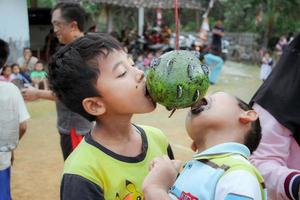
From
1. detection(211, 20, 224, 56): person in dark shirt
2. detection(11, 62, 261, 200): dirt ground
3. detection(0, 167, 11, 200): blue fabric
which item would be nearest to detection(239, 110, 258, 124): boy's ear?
detection(0, 167, 11, 200): blue fabric

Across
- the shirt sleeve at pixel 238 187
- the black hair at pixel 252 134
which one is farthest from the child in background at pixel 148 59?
the shirt sleeve at pixel 238 187

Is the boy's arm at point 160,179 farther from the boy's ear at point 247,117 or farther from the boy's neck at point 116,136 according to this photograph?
the boy's ear at point 247,117

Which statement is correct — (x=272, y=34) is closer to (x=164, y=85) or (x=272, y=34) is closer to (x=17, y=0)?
(x=17, y=0)

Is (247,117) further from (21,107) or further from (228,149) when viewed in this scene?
(21,107)

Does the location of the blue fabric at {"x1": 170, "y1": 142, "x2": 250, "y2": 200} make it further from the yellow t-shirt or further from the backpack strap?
the yellow t-shirt

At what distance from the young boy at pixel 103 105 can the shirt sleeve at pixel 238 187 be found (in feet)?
1.25

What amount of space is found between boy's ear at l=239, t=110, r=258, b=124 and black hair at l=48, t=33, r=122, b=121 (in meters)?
0.52

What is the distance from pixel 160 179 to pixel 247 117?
1.23 ft

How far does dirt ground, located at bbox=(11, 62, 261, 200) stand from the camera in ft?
15.3

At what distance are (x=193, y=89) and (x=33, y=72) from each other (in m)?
8.64

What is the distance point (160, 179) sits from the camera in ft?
4.67

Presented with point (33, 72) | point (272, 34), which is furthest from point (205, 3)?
point (33, 72)

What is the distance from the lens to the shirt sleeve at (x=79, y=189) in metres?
1.39

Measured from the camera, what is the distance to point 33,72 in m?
9.57
